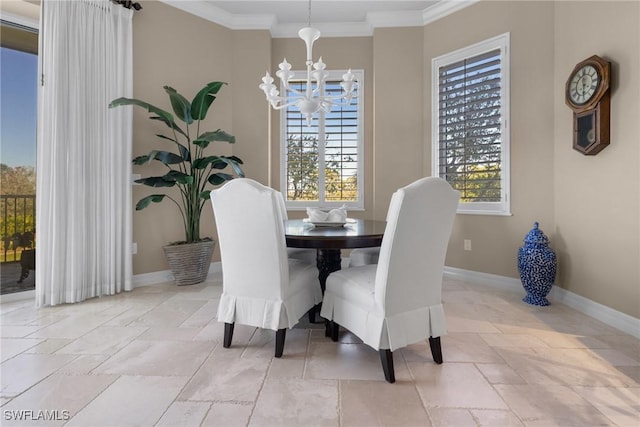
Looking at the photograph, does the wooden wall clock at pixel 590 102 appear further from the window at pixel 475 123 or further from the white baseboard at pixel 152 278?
the white baseboard at pixel 152 278

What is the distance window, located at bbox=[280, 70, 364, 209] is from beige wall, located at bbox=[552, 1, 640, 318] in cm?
222

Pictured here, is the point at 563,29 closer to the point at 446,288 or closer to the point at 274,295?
the point at 446,288

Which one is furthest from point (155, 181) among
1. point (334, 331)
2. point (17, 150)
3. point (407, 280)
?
point (407, 280)

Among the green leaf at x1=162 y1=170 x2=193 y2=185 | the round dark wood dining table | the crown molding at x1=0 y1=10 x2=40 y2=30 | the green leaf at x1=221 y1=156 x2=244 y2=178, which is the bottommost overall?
the round dark wood dining table

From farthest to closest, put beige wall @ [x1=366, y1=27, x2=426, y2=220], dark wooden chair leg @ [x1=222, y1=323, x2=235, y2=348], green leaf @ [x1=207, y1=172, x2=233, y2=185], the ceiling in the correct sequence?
beige wall @ [x1=366, y1=27, x2=426, y2=220]
the ceiling
green leaf @ [x1=207, y1=172, x2=233, y2=185]
dark wooden chair leg @ [x1=222, y1=323, x2=235, y2=348]

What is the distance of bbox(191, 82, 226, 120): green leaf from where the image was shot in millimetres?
3314

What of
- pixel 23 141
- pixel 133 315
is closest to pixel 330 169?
pixel 133 315

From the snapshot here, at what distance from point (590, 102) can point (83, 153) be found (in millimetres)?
4437

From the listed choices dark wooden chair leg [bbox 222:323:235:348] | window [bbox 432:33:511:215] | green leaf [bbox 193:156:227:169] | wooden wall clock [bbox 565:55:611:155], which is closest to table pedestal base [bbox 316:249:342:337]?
dark wooden chair leg [bbox 222:323:235:348]

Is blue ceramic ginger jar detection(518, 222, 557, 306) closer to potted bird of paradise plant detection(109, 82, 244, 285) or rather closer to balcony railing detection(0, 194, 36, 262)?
potted bird of paradise plant detection(109, 82, 244, 285)

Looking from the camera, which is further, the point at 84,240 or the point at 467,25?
the point at 467,25

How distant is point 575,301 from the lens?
9.00 ft

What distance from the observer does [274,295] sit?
1871mm

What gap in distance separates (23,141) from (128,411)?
10.0ft
